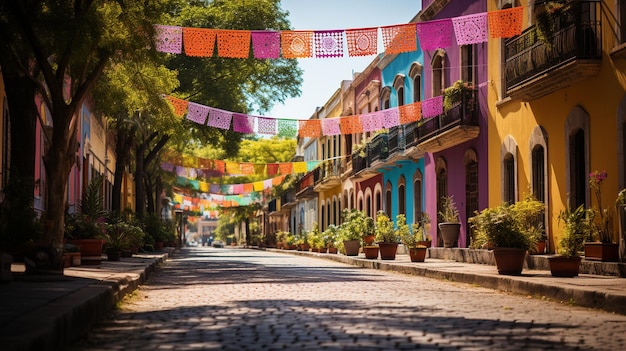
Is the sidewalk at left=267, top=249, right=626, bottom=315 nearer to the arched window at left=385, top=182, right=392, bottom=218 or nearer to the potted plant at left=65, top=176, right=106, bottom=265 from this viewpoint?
the potted plant at left=65, top=176, right=106, bottom=265

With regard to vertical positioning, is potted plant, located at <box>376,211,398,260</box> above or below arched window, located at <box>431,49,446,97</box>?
below

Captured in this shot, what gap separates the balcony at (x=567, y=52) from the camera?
1559cm

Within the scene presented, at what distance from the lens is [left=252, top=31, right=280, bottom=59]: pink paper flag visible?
1883 cm

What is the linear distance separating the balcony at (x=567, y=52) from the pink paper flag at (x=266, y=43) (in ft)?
17.8

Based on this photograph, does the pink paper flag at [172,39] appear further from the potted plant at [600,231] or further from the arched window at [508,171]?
the potted plant at [600,231]

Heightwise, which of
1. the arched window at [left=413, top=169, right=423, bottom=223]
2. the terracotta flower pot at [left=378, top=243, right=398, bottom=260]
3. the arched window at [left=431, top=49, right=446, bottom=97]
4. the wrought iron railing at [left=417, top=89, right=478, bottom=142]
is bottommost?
the terracotta flower pot at [left=378, top=243, right=398, bottom=260]

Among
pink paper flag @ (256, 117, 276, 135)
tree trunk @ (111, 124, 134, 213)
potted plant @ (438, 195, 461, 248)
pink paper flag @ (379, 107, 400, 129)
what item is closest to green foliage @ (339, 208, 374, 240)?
pink paper flag @ (379, 107, 400, 129)

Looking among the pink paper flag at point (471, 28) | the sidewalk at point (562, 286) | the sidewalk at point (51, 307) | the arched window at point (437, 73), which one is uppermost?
the arched window at point (437, 73)

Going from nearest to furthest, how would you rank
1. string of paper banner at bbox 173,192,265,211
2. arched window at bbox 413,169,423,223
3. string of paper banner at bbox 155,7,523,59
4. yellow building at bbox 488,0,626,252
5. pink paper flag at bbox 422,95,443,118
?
yellow building at bbox 488,0,626,252 < string of paper banner at bbox 155,7,523,59 < pink paper flag at bbox 422,95,443,118 < arched window at bbox 413,169,423,223 < string of paper banner at bbox 173,192,265,211

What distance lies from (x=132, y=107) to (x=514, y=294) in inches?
335

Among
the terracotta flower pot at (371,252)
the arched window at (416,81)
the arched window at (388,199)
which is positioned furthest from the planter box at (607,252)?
the arched window at (388,199)

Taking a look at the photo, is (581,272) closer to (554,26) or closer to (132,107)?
(554,26)

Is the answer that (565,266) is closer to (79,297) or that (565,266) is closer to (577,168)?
(577,168)

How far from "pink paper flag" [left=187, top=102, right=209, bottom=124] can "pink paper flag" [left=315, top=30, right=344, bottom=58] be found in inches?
245
